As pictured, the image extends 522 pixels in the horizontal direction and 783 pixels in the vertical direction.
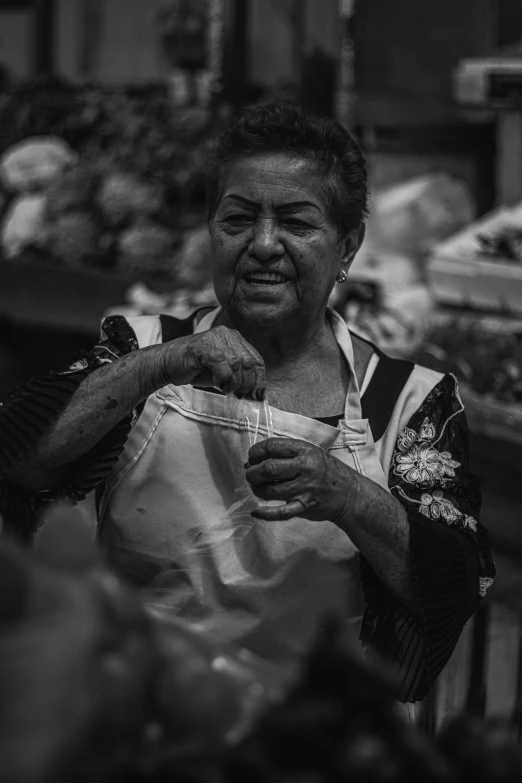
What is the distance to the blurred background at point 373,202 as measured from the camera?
3.33m

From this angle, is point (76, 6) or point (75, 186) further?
point (76, 6)

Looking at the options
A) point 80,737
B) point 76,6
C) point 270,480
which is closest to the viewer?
point 80,737

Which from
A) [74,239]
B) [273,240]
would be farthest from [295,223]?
[74,239]

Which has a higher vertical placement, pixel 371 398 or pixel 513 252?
pixel 371 398

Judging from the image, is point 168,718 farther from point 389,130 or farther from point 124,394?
point 389,130

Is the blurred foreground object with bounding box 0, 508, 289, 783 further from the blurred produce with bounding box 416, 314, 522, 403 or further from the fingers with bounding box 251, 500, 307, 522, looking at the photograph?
the blurred produce with bounding box 416, 314, 522, 403

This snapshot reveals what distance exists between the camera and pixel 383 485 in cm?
211

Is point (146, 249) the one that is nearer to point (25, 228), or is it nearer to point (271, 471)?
point (25, 228)

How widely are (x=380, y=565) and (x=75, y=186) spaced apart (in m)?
4.32

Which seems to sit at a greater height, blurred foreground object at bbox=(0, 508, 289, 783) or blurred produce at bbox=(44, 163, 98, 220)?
blurred foreground object at bbox=(0, 508, 289, 783)

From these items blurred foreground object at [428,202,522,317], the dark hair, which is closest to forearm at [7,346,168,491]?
the dark hair

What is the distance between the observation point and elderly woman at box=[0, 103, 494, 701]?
1.95 meters

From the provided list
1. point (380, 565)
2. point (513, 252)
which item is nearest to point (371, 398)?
point (380, 565)

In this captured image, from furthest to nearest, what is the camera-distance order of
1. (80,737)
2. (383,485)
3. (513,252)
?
(513,252) → (383,485) → (80,737)
